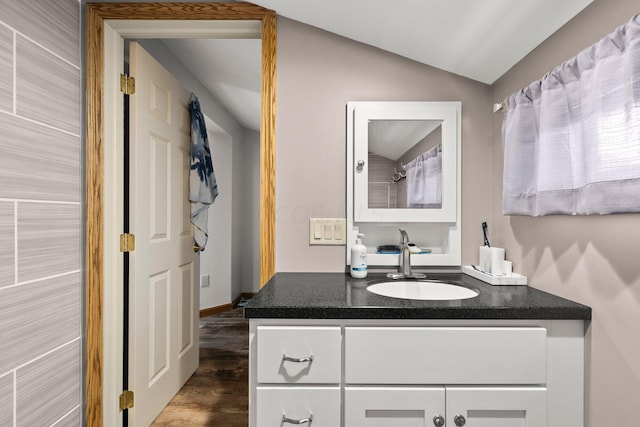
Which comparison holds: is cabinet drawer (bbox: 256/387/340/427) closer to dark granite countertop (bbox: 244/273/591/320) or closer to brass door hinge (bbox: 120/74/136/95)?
dark granite countertop (bbox: 244/273/591/320)

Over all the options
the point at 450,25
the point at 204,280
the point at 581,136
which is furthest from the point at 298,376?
the point at 204,280

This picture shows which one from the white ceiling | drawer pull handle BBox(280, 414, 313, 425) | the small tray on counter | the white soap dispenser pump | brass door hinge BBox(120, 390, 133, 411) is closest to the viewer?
drawer pull handle BBox(280, 414, 313, 425)

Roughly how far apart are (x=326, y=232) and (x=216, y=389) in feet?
4.64

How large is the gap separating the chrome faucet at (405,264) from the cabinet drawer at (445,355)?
1.54 feet

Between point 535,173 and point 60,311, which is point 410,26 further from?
point 60,311

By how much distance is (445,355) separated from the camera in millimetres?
977

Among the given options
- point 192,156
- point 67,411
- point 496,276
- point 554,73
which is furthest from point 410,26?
point 67,411

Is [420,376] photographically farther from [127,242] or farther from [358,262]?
[127,242]

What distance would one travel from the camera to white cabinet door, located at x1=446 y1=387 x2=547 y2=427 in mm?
968

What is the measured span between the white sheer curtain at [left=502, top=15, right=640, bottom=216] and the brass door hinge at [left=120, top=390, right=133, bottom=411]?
2.01 meters

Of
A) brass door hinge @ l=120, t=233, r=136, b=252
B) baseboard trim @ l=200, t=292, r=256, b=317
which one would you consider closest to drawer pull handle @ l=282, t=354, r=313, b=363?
brass door hinge @ l=120, t=233, r=136, b=252

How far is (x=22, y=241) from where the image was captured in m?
1.17

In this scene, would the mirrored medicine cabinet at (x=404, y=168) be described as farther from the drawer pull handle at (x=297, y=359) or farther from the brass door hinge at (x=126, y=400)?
the brass door hinge at (x=126, y=400)

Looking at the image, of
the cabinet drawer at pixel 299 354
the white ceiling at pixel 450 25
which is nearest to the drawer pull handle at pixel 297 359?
the cabinet drawer at pixel 299 354
